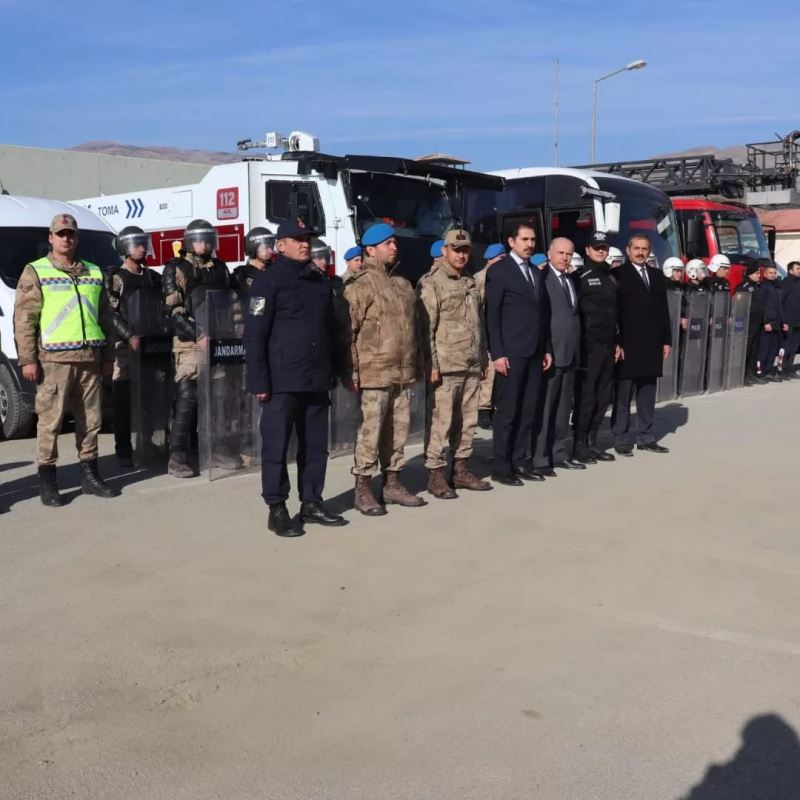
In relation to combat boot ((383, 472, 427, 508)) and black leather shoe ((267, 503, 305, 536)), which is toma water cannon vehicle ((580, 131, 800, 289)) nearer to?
combat boot ((383, 472, 427, 508))

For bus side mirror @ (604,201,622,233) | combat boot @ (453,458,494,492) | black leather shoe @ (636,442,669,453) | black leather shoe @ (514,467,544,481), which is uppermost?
bus side mirror @ (604,201,622,233)

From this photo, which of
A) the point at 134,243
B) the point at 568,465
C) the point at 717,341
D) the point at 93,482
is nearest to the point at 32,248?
the point at 134,243

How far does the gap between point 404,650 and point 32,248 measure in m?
7.35

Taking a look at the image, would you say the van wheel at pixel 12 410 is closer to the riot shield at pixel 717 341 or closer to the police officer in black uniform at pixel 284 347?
the police officer in black uniform at pixel 284 347

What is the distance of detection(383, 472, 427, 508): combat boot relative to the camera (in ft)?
22.6

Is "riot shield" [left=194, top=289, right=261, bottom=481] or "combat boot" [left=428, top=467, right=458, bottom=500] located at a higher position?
"riot shield" [left=194, top=289, right=261, bottom=481]

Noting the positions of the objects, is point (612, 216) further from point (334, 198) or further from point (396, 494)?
point (396, 494)

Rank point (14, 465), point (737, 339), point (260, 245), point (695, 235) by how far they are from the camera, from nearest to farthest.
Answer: point (260, 245) < point (14, 465) < point (737, 339) < point (695, 235)

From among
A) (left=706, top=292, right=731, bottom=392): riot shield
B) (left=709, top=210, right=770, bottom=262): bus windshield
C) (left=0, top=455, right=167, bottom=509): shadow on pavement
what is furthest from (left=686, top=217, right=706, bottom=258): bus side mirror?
(left=0, top=455, right=167, bottom=509): shadow on pavement

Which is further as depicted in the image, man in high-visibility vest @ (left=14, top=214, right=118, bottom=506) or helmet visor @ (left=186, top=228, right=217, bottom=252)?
helmet visor @ (left=186, top=228, right=217, bottom=252)

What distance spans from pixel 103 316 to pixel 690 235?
1500 cm

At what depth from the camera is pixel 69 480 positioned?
305 inches

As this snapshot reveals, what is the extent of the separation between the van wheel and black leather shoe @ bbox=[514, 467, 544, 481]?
4410 mm

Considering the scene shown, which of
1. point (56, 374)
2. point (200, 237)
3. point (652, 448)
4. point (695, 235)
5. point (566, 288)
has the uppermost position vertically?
point (695, 235)
